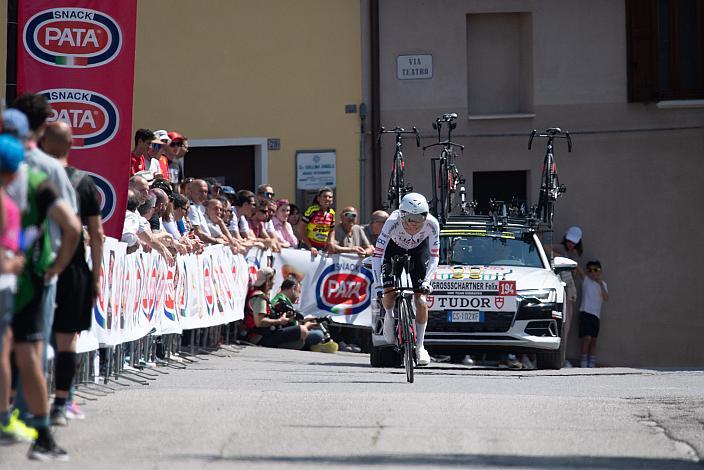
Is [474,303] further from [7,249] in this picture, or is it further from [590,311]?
[7,249]

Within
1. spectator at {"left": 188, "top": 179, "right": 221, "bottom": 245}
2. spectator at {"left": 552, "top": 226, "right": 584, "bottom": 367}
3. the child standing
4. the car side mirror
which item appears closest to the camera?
spectator at {"left": 188, "top": 179, "right": 221, "bottom": 245}

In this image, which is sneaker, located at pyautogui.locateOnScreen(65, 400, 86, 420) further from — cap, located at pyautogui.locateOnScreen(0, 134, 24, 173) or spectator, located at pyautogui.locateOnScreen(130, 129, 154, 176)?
spectator, located at pyautogui.locateOnScreen(130, 129, 154, 176)

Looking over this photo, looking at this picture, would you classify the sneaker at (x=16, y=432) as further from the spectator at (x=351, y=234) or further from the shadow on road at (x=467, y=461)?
the spectator at (x=351, y=234)

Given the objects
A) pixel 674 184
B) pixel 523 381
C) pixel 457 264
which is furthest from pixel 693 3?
pixel 523 381

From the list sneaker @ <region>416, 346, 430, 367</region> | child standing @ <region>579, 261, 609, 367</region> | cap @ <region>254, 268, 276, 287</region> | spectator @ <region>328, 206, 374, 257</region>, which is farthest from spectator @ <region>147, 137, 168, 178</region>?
child standing @ <region>579, 261, 609, 367</region>

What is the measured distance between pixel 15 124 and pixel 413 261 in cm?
813

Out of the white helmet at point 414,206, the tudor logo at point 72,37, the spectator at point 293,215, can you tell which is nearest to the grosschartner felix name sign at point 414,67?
the spectator at point 293,215

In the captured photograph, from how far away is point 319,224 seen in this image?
74.3 feet

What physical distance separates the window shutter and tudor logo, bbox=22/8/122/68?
1651 centimetres

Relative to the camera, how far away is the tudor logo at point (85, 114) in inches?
505

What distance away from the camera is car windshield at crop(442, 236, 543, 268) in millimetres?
18531

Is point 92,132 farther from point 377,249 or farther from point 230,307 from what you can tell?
point 230,307

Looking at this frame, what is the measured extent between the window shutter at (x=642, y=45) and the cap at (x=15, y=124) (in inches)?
842

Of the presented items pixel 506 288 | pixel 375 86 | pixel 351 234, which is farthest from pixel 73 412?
pixel 375 86
